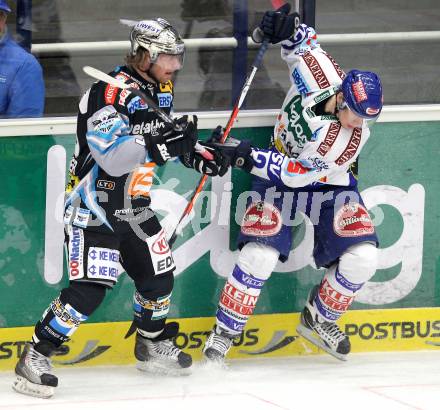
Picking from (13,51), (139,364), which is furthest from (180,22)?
(139,364)

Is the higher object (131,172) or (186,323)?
(131,172)

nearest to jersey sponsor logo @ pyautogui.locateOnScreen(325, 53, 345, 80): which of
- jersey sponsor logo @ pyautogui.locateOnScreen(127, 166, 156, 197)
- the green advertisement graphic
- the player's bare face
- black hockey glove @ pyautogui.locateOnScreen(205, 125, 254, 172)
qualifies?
the green advertisement graphic

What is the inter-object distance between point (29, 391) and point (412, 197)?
6.06 ft

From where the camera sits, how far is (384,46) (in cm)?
541

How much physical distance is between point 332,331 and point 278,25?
4.22 ft

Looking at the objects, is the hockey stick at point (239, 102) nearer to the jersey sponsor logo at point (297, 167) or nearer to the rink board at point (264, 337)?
the jersey sponsor logo at point (297, 167)

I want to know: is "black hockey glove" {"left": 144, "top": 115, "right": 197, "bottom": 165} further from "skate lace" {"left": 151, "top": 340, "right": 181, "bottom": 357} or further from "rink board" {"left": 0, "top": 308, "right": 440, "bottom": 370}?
"rink board" {"left": 0, "top": 308, "right": 440, "bottom": 370}

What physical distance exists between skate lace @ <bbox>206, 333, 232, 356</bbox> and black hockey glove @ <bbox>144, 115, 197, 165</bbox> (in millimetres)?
946

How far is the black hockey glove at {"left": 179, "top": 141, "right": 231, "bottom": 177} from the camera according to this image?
15.6 ft

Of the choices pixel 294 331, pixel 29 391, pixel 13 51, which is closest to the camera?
pixel 29 391

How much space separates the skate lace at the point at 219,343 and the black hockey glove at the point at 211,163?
743mm

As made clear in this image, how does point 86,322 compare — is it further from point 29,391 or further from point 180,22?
point 180,22

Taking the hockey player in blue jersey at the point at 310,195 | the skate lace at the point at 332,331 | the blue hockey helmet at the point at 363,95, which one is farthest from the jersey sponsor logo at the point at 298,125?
the skate lace at the point at 332,331

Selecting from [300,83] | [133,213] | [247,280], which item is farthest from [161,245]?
[300,83]
